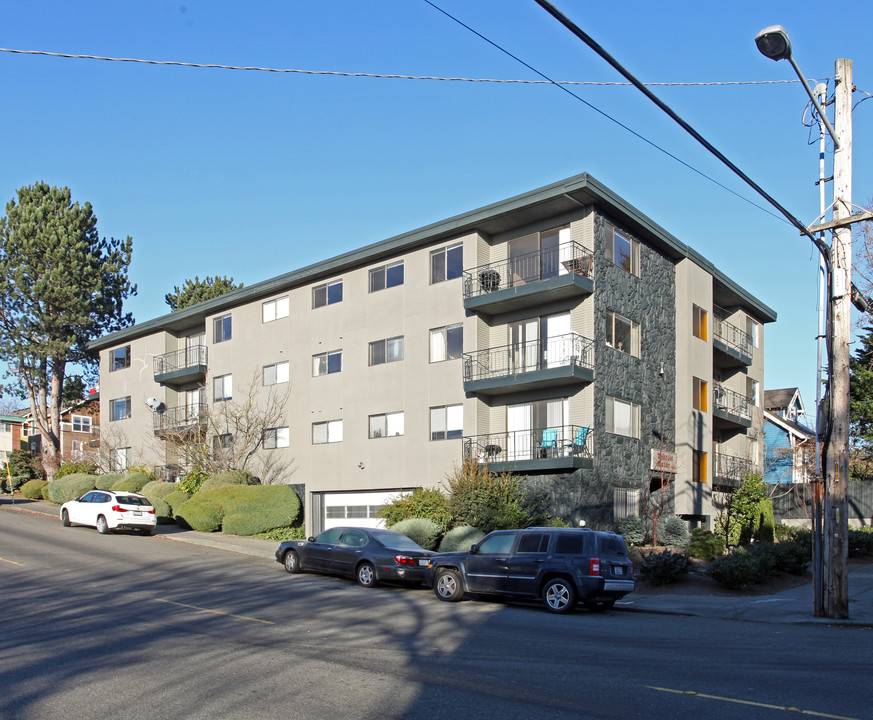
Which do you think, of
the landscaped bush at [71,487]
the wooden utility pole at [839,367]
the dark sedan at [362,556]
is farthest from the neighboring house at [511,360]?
the wooden utility pole at [839,367]

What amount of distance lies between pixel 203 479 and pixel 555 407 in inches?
652

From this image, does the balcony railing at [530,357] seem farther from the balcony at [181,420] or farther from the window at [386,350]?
the balcony at [181,420]

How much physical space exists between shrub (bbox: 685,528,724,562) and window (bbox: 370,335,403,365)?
1205 centimetres

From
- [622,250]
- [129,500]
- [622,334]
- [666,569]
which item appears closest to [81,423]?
[129,500]

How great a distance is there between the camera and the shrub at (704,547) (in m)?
25.1

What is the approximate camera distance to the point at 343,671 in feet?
31.3

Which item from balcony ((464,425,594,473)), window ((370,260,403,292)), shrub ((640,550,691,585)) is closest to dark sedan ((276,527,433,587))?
shrub ((640,550,691,585))

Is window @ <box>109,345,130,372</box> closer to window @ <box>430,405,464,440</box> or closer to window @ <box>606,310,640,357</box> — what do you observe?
window @ <box>430,405,464,440</box>

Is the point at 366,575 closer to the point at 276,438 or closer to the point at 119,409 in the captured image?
the point at 276,438

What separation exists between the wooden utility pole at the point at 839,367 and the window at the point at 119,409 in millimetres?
38591

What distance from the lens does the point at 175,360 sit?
43781 mm

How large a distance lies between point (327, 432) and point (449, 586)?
16.8 m

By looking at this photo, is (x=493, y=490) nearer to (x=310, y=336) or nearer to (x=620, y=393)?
(x=620, y=393)

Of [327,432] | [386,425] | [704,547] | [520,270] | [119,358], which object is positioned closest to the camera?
[704,547]
